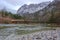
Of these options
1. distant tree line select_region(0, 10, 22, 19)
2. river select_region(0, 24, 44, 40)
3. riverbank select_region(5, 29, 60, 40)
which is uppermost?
distant tree line select_region(0, 10, 22, 19)

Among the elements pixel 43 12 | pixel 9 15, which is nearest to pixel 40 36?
pixel 43 12

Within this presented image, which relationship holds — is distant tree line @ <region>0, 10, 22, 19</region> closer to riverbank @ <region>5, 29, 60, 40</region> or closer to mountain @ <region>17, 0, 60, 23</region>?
mountain @ <region>17, 0, 60, 23</region>

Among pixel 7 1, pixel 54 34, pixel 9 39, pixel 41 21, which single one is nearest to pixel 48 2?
pixel 41 21

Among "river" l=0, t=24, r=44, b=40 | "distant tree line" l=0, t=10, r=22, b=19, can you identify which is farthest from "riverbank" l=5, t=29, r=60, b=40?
"distant tree line" l=0, t=10, r=22, b=19

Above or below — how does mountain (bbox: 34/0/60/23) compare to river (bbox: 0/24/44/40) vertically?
above

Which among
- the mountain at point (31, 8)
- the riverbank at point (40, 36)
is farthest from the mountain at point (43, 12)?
the riverbank at point (40, 36)

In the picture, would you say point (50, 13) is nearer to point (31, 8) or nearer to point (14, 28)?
point (31, 8)

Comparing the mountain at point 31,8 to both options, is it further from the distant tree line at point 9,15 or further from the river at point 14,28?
the river at point 14,28

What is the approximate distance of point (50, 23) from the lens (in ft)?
4.83

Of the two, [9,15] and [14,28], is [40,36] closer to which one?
[14,28]

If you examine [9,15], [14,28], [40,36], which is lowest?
[40,36]

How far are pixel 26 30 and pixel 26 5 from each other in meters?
0.34

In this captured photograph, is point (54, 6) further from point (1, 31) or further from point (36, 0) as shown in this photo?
point (1, 31)

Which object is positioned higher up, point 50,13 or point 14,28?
point 50,13
